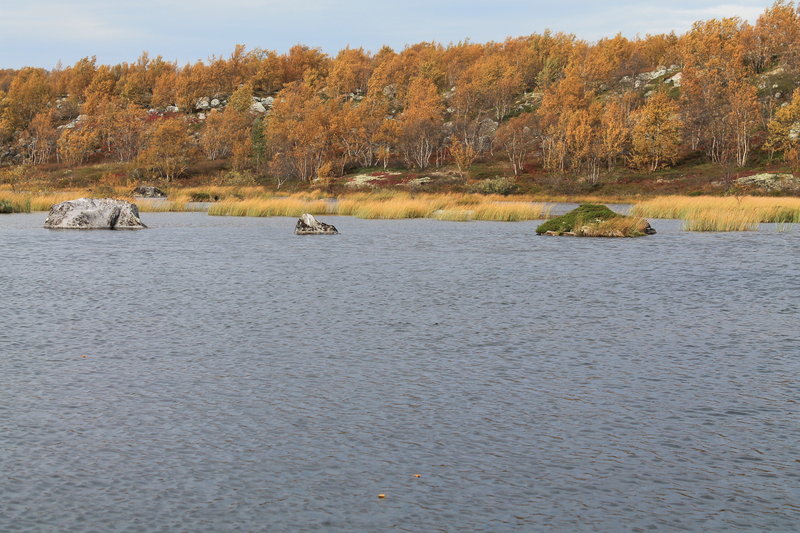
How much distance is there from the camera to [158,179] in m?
117

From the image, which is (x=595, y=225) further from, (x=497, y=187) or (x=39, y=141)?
(x=39, y=141)

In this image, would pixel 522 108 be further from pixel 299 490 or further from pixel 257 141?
pixel 299 490

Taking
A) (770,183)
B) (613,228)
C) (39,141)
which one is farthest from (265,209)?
(39,141)

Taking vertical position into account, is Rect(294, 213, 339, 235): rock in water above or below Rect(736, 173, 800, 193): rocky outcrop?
below

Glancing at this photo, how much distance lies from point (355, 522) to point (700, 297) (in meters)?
14.7

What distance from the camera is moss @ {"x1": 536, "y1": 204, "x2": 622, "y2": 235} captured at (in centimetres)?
3956

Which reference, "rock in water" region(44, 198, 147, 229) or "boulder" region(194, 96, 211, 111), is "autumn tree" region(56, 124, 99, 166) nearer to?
"boulder" region(194, 96, 211, 111)

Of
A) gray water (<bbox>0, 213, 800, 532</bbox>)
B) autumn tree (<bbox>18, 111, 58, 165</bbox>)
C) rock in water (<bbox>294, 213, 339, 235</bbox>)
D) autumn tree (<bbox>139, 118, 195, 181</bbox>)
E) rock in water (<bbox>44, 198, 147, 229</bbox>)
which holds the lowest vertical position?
gray water (<bbox>0, 213, 800, 532</bbox>)

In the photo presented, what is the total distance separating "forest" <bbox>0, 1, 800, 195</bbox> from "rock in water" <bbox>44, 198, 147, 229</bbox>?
207 ft

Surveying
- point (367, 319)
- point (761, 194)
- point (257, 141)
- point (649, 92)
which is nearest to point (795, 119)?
point (761, 194)

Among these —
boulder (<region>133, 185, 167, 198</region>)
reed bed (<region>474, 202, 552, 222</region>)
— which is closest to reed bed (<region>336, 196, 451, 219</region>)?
reed bed (<region>474, 202, 552, 222</region>)

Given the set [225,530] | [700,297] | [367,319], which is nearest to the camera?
[225,530]

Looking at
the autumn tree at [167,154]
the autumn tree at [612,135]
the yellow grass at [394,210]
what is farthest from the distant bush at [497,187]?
the autumn tree at [167,154]

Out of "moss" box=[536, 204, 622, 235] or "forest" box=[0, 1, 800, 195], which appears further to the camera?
"forest" box=[0, 1, 800, 195]
